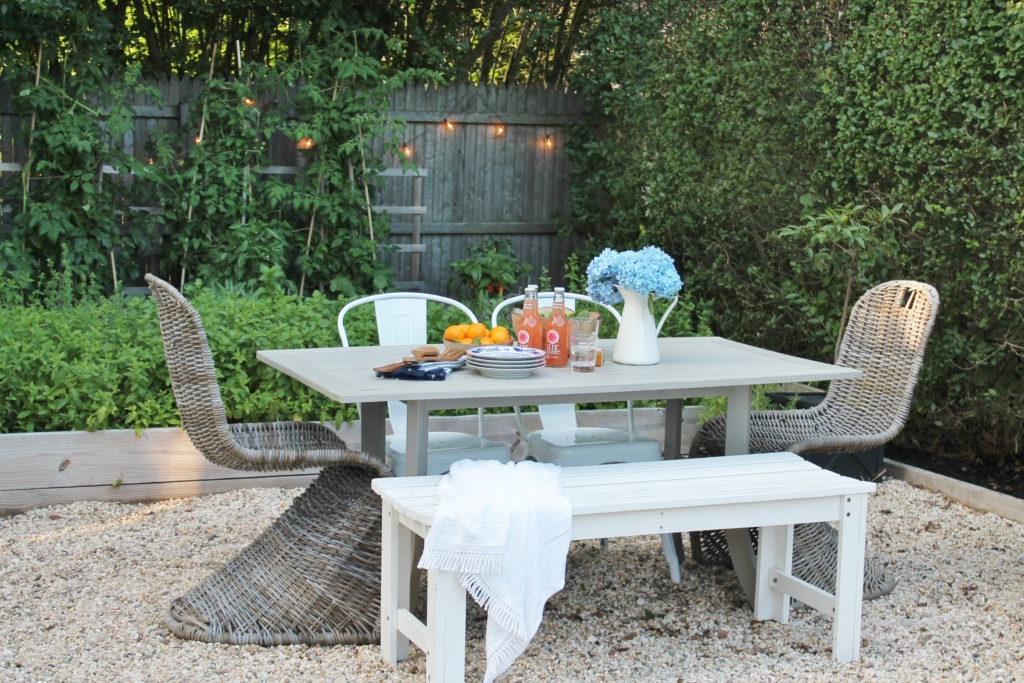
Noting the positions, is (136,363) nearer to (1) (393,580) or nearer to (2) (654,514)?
(1) (393,580)

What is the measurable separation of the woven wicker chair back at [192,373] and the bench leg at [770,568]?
60.1 inches

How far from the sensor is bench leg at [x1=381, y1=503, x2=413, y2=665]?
2.72 metres

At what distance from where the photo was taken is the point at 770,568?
319cm

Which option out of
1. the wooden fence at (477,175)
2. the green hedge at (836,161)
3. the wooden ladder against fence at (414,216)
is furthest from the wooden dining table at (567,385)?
the wooden fence at (477,175)

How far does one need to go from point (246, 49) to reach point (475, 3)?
6.02 feet

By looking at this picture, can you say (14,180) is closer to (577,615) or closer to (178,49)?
(178,49)

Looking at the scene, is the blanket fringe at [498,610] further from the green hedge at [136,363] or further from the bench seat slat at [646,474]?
the green hedge at [136,363]

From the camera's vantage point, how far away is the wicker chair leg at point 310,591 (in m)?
2.91

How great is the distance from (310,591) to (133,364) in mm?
1674

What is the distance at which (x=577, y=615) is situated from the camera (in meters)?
3.19

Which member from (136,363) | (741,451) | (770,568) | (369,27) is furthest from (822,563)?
(369,27)

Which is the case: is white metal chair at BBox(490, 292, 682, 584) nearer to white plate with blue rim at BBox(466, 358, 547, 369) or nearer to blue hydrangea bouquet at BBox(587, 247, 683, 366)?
blue hydrangea bouquet at BBox(587, 247, 683, 366)

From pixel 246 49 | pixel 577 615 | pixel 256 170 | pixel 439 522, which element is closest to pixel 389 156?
pixel 256 170

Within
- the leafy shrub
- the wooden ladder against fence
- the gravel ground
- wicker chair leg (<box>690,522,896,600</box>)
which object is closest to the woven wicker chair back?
the gravel ground
